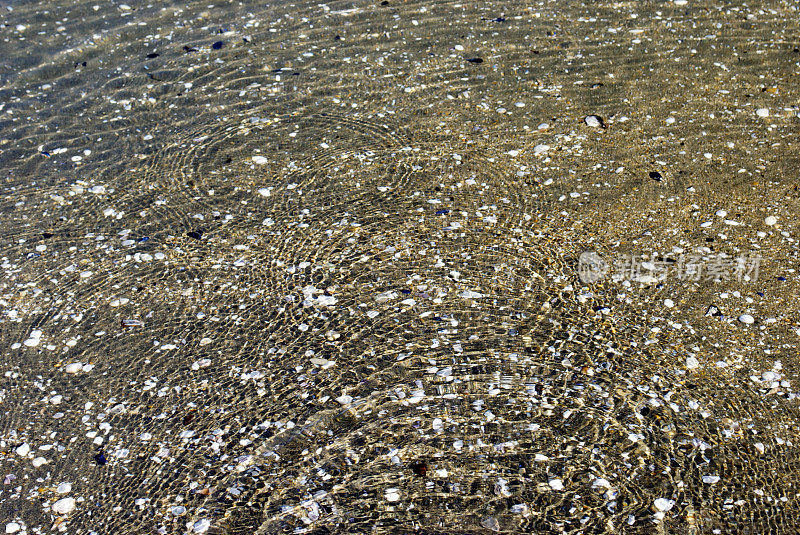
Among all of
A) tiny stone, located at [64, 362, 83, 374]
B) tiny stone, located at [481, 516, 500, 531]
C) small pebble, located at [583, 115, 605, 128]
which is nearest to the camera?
tiny stone, located at [481, 516, 500, 531]

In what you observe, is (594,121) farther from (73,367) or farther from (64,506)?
(64,506)

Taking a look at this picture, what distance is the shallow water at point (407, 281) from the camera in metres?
2.83

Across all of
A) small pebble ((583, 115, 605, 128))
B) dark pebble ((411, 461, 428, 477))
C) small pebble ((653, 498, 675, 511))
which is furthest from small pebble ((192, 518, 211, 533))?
small pebble ((583, 115, 605, 128))

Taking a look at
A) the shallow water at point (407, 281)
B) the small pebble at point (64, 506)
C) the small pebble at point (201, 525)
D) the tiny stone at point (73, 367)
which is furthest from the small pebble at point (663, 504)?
the tiny stone at point (73, 367)

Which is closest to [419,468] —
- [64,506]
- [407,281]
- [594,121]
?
[407,281]

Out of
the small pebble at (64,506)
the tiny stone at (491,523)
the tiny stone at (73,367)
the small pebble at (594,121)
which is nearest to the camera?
the tiny stone at (491,523)

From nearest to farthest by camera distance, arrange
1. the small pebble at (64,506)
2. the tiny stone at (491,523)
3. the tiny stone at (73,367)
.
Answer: the tiny stone at (491,523)
the small pebble at (64,506)
the tiny stone at (73,367)

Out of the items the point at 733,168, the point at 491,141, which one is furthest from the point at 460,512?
the point at 733,168

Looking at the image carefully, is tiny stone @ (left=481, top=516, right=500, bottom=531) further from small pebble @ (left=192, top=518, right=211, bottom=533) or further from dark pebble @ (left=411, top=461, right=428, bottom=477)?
small pebble @ (left=192, top=518, right=211, bottom=533)

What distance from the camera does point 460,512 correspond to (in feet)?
8.93

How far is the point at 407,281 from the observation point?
380cm

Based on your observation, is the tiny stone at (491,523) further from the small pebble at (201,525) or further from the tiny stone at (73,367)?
the tiny stone at (73,367)

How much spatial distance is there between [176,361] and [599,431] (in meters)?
2.29

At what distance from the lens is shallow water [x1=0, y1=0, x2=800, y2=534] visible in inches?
111
